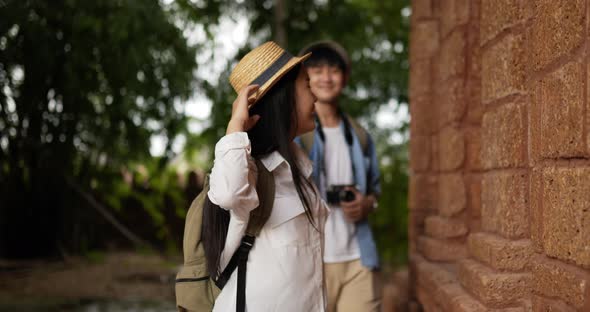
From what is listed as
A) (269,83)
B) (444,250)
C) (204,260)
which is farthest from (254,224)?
(444,250)

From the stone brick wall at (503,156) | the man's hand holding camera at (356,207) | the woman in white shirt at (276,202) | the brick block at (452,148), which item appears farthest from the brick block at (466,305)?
the brick block at (452,148)

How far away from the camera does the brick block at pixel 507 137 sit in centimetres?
257

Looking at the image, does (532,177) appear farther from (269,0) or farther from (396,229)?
(396,229)

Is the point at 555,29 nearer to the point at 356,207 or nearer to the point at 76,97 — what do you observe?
the point at 356,207

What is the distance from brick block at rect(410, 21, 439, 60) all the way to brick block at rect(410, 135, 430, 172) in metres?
0.58

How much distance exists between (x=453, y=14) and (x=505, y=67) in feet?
3.17

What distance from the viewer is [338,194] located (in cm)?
348

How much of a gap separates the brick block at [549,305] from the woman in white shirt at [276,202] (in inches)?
30.1

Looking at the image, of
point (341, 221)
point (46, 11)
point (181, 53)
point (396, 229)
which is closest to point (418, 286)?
point (341, 221)

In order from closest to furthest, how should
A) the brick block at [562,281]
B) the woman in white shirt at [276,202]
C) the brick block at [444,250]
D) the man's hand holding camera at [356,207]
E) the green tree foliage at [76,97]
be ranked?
the brick block at [562,281] < the woman in white shirt at [276,202] < the man's hand holding camera at [356,207] < the brick block at [444,250] < the green tree foliage at [76,97]

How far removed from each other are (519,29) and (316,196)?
3.48 ft

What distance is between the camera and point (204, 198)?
228cm

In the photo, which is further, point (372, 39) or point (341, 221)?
point (372, 39)

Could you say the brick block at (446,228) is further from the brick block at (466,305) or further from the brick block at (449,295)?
the brick block at (466,305)
